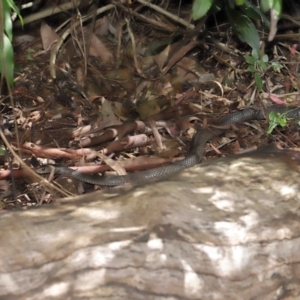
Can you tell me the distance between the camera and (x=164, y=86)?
138 inches

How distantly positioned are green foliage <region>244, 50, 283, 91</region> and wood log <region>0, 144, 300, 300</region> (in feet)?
4.90

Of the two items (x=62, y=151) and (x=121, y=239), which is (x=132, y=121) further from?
(x=121, y=239)

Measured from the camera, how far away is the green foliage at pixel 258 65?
3.21 meters

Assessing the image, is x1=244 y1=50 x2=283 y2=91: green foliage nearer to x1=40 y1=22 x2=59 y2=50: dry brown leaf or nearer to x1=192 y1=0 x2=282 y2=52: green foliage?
x1=192 y1=0 x2=282 y2=52: green foliage

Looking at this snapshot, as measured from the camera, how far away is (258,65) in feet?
11.2

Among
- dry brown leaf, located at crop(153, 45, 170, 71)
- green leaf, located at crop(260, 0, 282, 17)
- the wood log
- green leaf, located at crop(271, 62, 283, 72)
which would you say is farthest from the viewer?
dry brown leaf, located at crop(153, 45, 170, 71)

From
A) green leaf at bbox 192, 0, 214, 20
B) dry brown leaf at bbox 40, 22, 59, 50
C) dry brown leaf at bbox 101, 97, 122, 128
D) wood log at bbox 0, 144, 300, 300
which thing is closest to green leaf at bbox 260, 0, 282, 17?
green leaf at bbox 192, 0, 214, 20

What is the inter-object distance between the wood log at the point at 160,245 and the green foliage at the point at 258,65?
58.8 inches

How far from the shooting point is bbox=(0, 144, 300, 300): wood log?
1.48 meters

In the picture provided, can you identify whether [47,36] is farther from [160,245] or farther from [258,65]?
[160,245]

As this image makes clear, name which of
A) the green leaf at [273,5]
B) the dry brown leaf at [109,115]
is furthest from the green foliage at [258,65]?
the green leaf at [273,5]

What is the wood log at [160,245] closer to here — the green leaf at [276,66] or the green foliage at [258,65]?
the green foliage at [258,65]

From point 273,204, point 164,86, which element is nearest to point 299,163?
point 273,204

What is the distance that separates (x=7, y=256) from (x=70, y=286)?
19 centimetres
